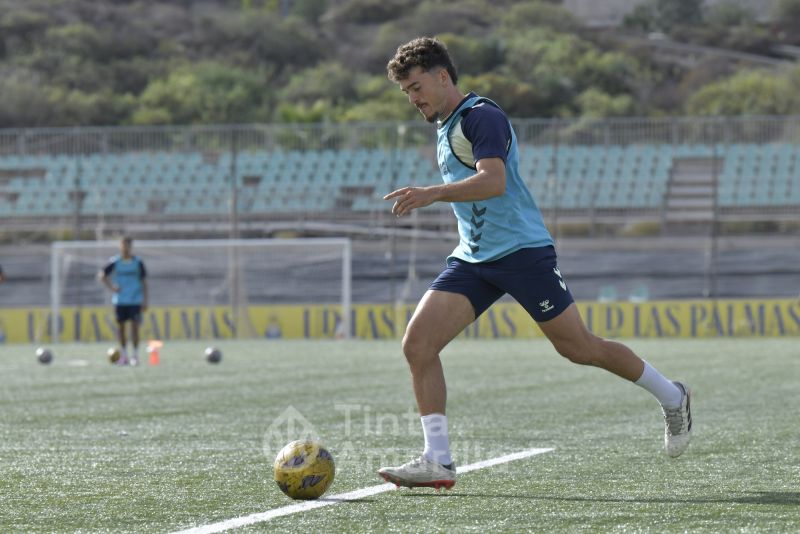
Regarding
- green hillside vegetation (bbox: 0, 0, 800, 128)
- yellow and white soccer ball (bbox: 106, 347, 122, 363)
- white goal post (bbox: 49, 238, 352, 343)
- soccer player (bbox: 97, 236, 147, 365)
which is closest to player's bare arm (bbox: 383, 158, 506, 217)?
yellow and white soccer ball (bbox: 106, 347, 122, 363)

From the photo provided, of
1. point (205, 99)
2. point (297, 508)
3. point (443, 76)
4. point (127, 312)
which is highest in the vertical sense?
point (205, 99)

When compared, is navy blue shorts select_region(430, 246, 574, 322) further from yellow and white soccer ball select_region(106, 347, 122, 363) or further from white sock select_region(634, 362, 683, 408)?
yellow and white soccer ball select_region(106, 347, 122, 363)

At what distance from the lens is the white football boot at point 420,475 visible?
5.85m

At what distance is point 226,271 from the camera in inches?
1181

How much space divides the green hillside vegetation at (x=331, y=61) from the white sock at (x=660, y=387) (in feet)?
168

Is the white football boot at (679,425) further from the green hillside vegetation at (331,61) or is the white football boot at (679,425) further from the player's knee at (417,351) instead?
the green hillside vegetation at (331,61)

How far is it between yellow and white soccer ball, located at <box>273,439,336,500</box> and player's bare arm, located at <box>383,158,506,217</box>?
1.05 metres

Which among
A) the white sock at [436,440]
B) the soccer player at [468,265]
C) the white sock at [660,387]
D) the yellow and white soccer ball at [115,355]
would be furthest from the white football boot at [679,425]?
the yellow and white soccer ball at [115,355]

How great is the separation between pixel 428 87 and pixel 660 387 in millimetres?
1762

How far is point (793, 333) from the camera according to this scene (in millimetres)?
27219

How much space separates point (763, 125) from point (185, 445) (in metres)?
27.0

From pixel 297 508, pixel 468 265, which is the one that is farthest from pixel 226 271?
pixel 297 508

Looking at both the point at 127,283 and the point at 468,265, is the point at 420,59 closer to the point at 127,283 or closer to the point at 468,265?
the point at 468,265

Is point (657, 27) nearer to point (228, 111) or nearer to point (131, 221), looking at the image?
point (228, 111)
